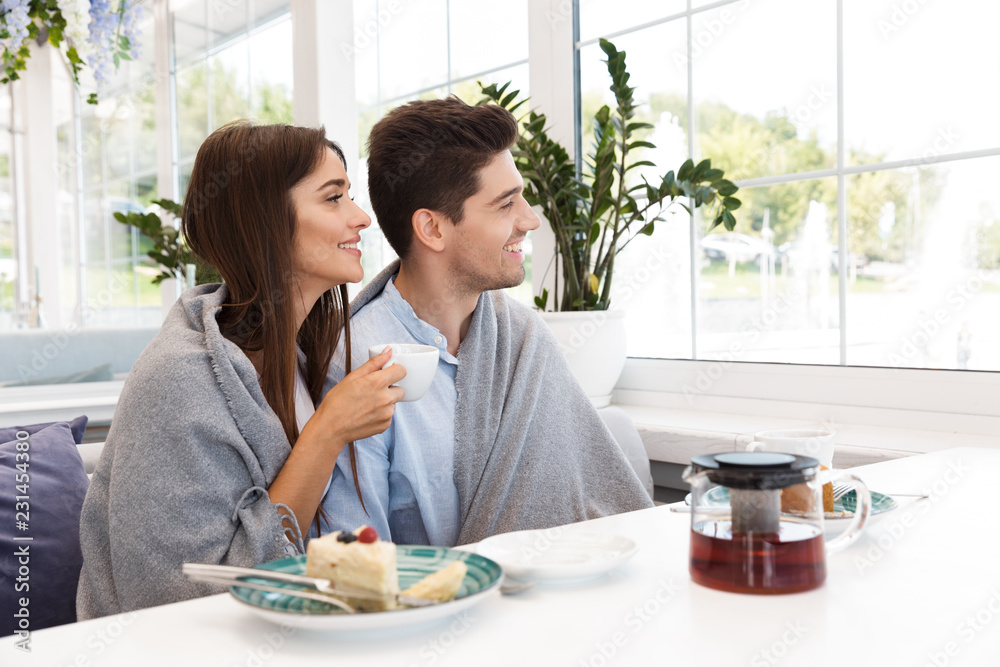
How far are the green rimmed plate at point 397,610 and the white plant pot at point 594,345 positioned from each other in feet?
4.77

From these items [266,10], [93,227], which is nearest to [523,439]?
[266,10]

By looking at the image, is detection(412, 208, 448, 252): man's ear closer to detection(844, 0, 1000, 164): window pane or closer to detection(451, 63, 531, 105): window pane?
detection(844, 0, 1000, 164): window pane

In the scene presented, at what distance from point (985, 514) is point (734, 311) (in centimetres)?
129

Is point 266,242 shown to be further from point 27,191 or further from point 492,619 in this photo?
point 27,191

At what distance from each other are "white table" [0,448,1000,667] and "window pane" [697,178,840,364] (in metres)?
1.32

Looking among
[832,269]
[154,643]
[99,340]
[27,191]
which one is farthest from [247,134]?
[27,191]

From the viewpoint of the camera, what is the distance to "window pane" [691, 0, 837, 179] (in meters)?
2.08

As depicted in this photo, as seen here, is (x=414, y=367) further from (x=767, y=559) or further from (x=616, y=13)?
(x=616, y=13)

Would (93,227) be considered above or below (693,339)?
above

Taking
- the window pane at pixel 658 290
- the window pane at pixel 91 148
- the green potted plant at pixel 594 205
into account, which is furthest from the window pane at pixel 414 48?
the window pane at pixel 91 148

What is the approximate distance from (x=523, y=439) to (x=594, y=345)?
0.79m

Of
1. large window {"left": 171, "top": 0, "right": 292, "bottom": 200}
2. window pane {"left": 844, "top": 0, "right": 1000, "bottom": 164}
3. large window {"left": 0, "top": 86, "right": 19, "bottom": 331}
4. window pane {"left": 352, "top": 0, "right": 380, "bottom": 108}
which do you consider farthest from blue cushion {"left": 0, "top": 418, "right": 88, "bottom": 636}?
large window {"left": 0, "top": 86, "right": 19, "bottom": 331}

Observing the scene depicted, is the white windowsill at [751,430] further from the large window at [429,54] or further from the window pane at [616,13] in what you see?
the window pane at [616,13]

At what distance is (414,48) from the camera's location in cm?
319
